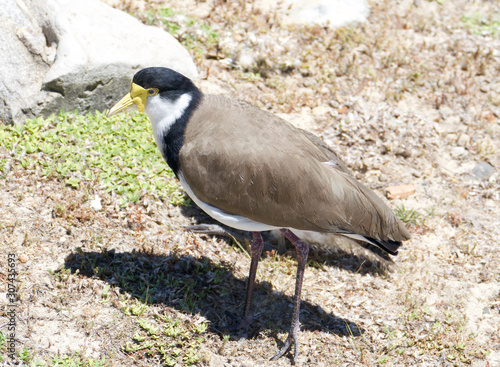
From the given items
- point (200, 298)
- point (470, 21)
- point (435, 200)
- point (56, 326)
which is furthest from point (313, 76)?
point (56, 326)

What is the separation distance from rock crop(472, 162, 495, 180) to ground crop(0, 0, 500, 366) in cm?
2

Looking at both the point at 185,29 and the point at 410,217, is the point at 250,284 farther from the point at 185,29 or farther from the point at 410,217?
the point at 185,29

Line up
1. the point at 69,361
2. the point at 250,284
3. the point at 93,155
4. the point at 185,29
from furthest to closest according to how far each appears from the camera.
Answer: the point at 185,29
the point at 93,155
the point at 250,284
the point at 69,361

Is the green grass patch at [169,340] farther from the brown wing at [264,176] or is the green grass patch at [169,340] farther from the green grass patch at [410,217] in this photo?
the green grass patch at [410,217]

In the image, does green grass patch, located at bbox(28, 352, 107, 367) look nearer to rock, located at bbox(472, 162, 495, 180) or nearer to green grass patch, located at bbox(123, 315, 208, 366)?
green grass patch, located at bbox(123, 315, 208, 366)

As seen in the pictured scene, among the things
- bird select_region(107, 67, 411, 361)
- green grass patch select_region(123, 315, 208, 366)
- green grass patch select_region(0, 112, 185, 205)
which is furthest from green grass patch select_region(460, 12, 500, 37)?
green grass patch select_region(123, 315, 208, 366)

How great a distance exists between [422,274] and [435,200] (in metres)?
1.12

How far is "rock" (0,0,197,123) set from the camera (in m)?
5.72

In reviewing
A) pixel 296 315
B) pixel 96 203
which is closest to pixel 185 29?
pixel 96 203

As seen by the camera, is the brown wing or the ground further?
the ground

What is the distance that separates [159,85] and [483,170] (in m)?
4.21

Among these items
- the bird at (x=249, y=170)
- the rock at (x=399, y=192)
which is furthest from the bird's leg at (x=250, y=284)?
the rock at (x=399, y=192)

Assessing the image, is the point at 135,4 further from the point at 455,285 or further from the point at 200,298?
the point at 455,285

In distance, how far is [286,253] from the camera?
5504mm
